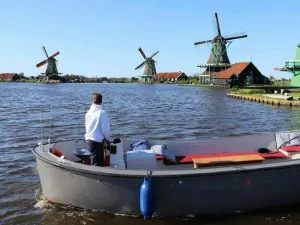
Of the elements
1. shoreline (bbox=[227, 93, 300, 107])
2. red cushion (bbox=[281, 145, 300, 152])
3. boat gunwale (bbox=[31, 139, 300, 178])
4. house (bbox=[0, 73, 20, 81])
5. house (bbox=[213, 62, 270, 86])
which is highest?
house (bbox=[0, 73, 20, 81])

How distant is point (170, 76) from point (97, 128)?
129 metres

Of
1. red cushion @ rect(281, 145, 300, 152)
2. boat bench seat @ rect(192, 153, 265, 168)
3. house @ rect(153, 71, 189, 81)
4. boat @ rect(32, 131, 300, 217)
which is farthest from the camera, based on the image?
house @ rect(153, 71, 189, 81)

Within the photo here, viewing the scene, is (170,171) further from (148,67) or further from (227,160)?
(148,67)

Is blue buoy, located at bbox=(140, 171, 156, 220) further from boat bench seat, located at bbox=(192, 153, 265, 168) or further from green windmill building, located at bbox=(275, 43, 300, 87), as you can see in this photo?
green windmill building, located at bbox=(275, 43, 300, 87)

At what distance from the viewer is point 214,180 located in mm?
6637

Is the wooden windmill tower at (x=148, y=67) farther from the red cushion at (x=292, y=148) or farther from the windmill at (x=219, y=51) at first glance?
the red cushion at (x=292, y=148)

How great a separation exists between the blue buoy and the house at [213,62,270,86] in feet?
240

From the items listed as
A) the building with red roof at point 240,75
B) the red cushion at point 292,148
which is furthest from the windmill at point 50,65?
the red cushion at point 292,148

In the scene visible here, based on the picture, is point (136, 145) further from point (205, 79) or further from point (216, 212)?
point (205, 79)

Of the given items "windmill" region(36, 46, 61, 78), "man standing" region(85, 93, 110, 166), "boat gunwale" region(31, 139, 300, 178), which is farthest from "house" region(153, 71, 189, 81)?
"boat gunwale" region(31, 139, 300, 178)

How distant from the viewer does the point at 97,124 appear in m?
7.03

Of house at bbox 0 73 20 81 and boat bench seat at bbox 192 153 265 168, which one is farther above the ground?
house at bbox 0 73 20 81

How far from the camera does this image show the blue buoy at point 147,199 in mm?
6398

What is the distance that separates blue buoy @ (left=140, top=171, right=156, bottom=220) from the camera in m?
6.40
